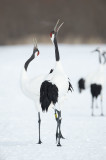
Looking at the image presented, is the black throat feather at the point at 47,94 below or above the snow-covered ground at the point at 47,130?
above

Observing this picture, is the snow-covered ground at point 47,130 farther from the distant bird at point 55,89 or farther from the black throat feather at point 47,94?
the black throat feather at point 47,94

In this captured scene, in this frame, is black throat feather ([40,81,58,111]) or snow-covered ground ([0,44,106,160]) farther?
black throat feather ([40,81,58,111])

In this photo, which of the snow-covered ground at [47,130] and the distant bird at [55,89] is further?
the distant bird at [55,89]

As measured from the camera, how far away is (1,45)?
1057 inches

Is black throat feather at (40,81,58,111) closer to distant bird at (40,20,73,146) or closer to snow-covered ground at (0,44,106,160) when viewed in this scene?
distant bird at (40,20,73,146)

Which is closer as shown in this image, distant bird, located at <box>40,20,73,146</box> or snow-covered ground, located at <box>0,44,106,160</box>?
snow-covered ground, located at <box>0,44,106,160</box>

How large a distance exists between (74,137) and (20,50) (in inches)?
773

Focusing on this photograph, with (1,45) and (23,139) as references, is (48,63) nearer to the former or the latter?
(1,45)

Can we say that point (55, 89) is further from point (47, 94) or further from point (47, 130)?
point (47, 130)

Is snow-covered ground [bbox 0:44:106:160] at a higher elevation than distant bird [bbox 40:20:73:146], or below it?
below

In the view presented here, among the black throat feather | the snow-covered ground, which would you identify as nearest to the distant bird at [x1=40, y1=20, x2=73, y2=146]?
the black throat feather

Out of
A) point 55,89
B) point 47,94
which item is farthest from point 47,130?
point 55,89

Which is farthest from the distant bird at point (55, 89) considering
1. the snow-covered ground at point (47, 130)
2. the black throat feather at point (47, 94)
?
the snow-covered ground at point (47, 130)

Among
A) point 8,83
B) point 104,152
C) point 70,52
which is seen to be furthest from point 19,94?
point 70,52
